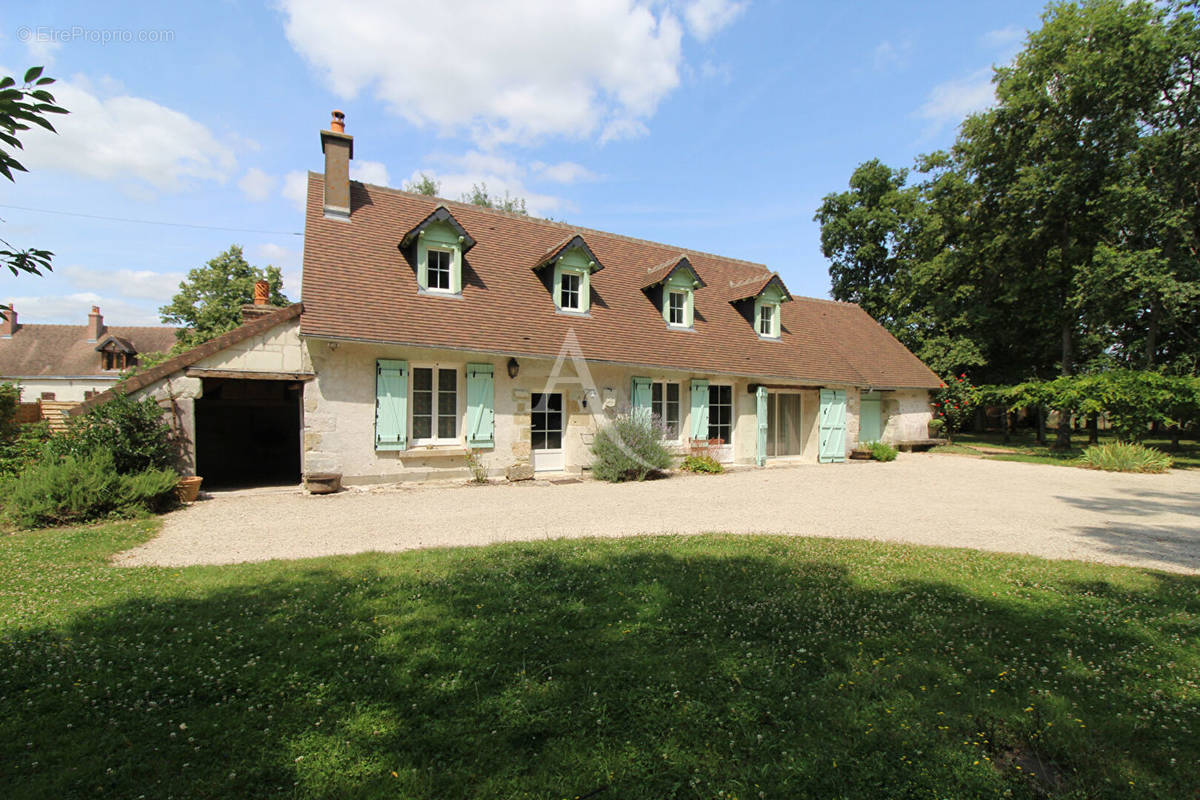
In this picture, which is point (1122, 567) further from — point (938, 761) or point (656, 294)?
point (656, 294)

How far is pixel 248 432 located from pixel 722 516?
12.9m

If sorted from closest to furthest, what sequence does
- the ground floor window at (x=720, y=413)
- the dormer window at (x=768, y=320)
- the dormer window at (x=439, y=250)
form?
the dormer window at (x=439, y=250)
the ground floor window at (x=720, y=413)
the dormer window at (x=768, y=320)

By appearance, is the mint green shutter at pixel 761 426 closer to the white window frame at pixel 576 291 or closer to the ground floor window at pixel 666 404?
the ground floor window at pixel 666 404

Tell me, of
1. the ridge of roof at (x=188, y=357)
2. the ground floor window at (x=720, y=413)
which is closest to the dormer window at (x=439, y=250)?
the ridge of roof at (x=188, y=357)

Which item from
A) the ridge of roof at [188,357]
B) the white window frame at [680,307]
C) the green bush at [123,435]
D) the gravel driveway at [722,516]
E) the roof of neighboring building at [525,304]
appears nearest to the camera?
the gravel driveway at [722,516]

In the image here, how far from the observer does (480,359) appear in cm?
1159

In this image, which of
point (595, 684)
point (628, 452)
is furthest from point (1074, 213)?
point (595, 684)

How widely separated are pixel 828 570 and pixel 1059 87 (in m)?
24.2

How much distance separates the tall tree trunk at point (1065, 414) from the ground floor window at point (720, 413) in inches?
498

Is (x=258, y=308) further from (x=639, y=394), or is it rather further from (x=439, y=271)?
(x=639, y=394)

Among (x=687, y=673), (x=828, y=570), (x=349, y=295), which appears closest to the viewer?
(x=687, y=673)

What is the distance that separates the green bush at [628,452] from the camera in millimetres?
11992

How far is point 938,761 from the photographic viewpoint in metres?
2.53

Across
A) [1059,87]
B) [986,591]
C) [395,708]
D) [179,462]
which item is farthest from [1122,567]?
[1059,87]
